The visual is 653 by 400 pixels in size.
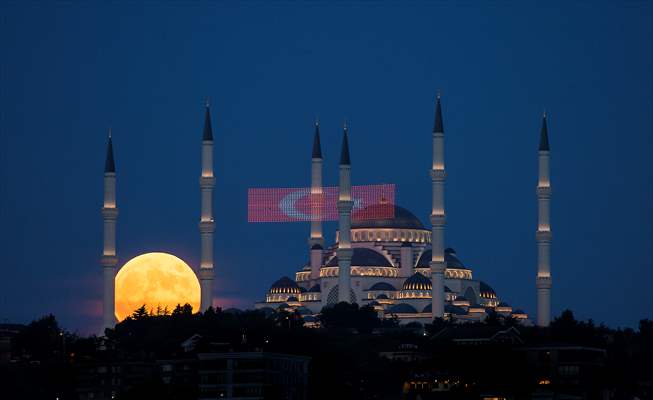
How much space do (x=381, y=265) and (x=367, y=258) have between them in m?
1.21

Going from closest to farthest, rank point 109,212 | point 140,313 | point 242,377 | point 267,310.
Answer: point 242,377 → point 140,313 → point 109,212 → point 267,310

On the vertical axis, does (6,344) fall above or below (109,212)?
below

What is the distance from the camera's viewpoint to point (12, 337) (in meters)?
140

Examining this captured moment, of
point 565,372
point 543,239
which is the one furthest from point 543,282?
point 565,372

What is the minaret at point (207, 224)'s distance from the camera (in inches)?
5699

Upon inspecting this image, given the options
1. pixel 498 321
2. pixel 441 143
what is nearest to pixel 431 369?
pixel 498 321

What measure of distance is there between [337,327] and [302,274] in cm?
2328

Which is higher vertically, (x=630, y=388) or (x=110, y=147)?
(x=110, y=147)

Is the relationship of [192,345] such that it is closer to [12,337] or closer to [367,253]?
A: [12,337]

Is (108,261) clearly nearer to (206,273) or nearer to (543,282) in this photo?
(206,273)

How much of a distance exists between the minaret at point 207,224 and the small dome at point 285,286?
53.2 ft

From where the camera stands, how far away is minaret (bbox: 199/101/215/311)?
14475 centimetres

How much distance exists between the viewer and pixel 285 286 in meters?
162

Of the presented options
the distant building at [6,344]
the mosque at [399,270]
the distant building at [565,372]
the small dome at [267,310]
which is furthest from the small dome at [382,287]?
the distant building at [565,372]
